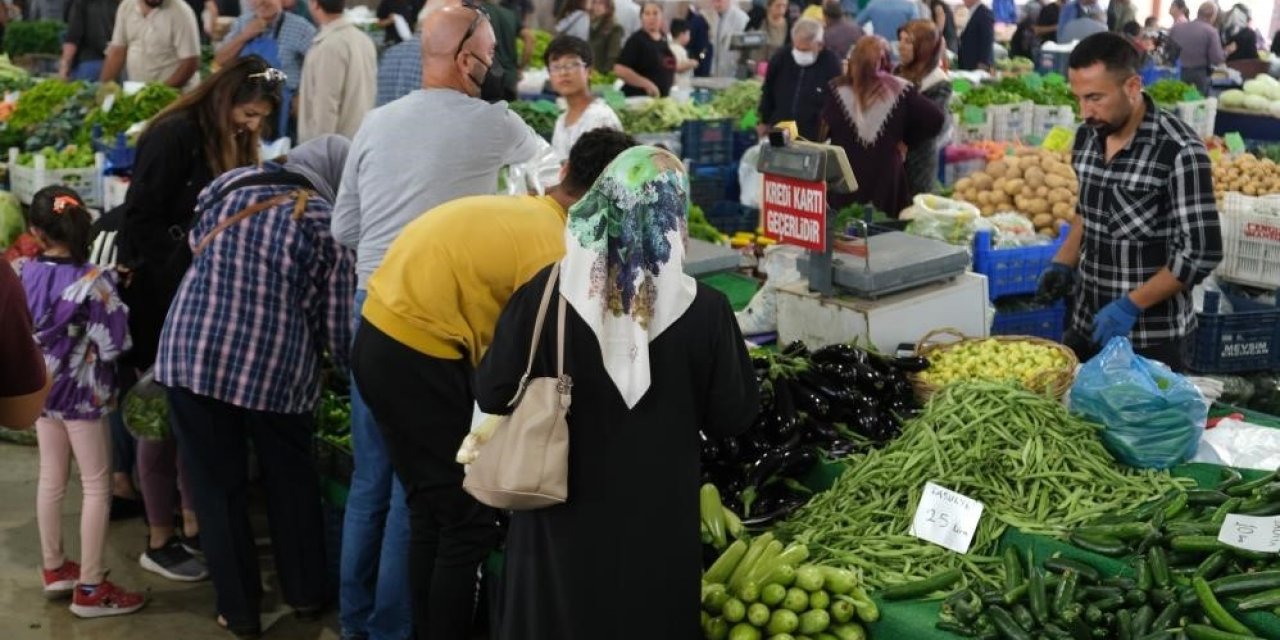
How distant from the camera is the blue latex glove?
4930 mm

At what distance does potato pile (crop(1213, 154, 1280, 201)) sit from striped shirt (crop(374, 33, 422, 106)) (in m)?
4.38

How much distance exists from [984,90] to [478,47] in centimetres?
757

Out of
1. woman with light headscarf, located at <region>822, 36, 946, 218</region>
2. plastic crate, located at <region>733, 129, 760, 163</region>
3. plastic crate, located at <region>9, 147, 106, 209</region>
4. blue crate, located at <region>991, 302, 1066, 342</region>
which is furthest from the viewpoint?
plastic crate, located at <region>733, 129, 760, 163</region>

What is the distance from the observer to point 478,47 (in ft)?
15.5

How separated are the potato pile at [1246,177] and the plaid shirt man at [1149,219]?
371 cm

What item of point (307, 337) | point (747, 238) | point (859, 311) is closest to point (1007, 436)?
point (859, 311)

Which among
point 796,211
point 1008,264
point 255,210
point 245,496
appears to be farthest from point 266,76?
point 1008,264

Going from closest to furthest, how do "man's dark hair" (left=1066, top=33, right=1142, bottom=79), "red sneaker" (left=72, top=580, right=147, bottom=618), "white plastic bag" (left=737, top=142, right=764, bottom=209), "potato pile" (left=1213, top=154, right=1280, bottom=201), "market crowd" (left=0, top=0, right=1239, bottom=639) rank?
"market crowd" (left=0, top=0, right=1239, bottom=639), "man's dark hair" (left=1066, top=33, right=1142, bottom=79), "red sneaker" (left=72, top=580, right=147, bottom=618), "potato pile" (left=1213, top=154, right=1280, bottom=201), "white plastic bag" (left=737, top=142, right=764, bottom=209)

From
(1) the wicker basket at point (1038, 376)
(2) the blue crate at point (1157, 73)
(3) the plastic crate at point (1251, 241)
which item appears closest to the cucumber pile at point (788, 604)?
(1) the wicker basket at point (1038, 376)

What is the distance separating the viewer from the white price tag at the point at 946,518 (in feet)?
12.8

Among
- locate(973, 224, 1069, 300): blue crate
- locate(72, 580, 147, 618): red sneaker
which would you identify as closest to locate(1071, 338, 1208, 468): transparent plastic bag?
locate(973, 224, 1069, 300): blue crate

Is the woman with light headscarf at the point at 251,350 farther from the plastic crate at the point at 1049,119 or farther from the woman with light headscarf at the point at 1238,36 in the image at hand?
the woman with light headscarf at the point at 1238,36

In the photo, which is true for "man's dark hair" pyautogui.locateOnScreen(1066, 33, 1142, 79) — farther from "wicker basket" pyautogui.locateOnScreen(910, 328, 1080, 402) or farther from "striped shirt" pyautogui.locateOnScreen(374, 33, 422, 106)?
"striped shirt" pyautogui.locateOnScreen(374, 33, 422, 106)

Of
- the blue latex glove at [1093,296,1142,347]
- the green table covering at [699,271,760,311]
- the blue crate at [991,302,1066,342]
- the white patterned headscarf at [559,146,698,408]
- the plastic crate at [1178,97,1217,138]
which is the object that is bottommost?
the plastic crate at [1178,97,1217,138]
